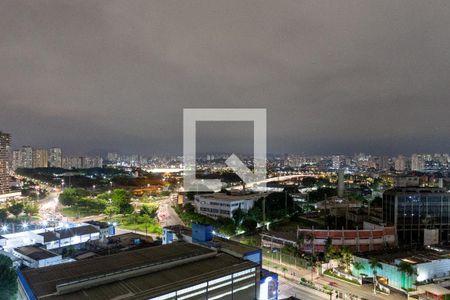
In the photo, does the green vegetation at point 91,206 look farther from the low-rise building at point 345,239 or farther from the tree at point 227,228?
the low-rise building at point 345,239

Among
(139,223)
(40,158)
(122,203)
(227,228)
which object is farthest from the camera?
(40,158)

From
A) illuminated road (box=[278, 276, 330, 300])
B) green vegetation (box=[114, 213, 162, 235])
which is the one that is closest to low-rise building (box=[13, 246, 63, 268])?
green vegetation (box=[114, 213, 162, 235])

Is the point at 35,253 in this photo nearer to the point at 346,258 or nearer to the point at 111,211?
the point at 111,211

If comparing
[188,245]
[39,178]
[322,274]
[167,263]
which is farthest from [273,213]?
[39,178]

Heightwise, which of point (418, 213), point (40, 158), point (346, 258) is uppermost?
point (40, 158)

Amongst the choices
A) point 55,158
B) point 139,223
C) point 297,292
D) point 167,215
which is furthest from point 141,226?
point 55,158

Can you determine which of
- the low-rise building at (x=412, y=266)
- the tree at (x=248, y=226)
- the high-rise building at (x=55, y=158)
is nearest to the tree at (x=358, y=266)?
the low-rise building at (x=412, y=266)
